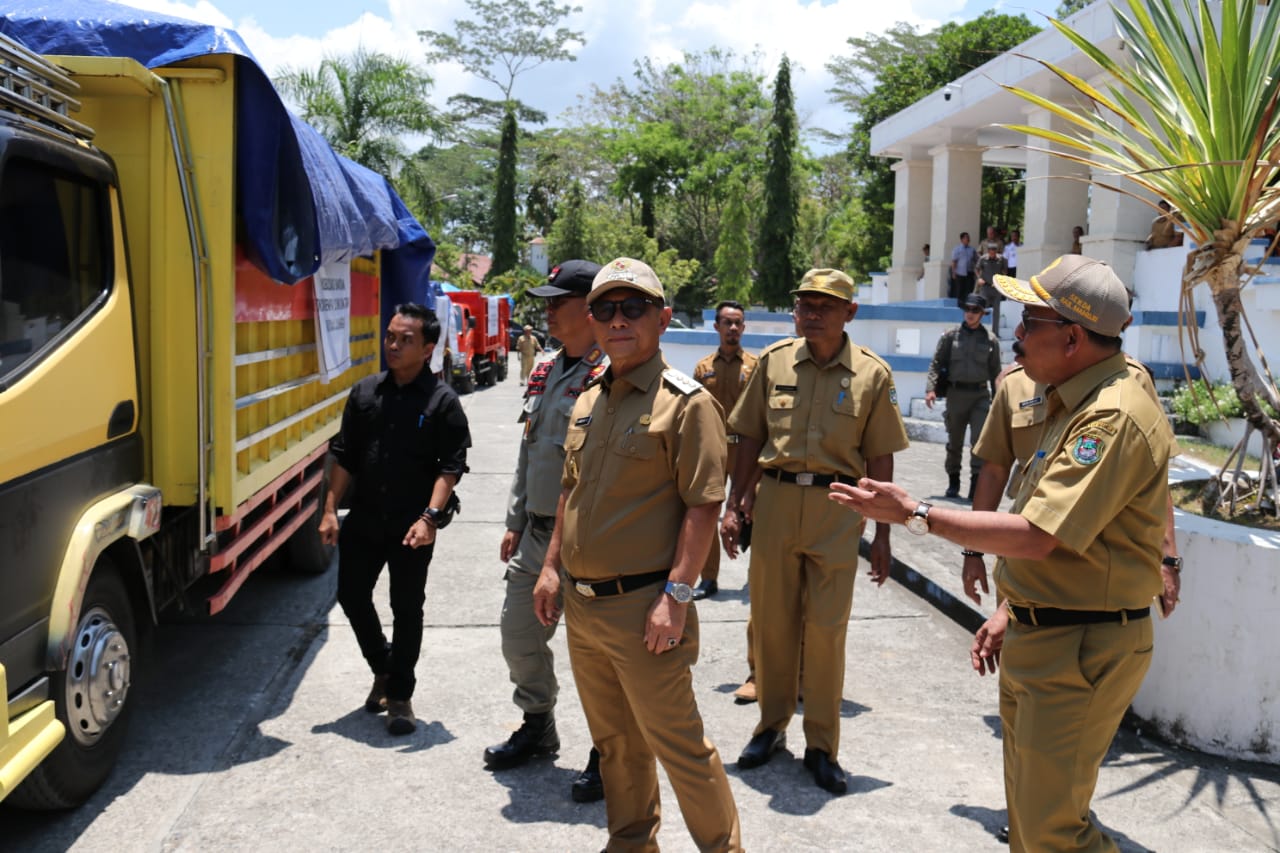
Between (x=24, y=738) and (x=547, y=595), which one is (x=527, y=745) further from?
(x=24, y=738)

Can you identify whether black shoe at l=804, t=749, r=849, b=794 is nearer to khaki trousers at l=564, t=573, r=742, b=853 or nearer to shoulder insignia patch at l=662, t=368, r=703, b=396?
khaki trousers at l=564, t=573, r=742, b=853

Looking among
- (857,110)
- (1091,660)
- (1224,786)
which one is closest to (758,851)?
(1091,660)

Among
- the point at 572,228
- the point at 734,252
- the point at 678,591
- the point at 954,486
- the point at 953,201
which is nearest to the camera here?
the point at 678,591

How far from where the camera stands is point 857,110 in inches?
1804

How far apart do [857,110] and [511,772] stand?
4509cm

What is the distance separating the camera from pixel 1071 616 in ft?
9.12

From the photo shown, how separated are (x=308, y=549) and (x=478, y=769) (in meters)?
3.23

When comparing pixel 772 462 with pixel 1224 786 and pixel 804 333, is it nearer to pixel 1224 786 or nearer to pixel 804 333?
pixel 804 333

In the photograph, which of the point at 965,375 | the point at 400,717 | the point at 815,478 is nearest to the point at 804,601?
the point at 815,478

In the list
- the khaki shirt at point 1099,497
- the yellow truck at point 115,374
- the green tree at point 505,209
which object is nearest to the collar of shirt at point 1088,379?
the khaki shirt at point 1099,497

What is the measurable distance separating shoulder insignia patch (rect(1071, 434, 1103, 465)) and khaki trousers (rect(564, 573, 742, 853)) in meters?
1.17

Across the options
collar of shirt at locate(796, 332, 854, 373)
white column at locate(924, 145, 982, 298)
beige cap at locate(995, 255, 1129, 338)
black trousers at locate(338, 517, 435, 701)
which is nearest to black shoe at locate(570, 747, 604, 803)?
black trousers at locate(338, 517, 435, 701)

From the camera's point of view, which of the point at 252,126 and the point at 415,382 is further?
the point at 415,382

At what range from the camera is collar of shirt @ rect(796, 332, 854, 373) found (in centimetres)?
445
